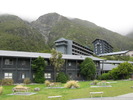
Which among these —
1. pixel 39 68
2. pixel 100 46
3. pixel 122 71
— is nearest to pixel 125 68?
pixel 122 71

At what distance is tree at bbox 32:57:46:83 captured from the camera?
34.4 metres

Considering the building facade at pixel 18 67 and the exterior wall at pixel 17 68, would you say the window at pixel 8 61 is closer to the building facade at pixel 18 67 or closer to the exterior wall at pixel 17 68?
the building facade at pixel 18 67

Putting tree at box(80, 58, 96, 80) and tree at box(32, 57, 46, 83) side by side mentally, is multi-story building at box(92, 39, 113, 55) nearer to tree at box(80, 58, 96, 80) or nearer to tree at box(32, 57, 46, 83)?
tree at box(80, 58, 96, 80)

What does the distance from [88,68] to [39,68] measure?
37.4 ft

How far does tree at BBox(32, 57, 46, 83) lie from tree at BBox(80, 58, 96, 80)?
10050 mm

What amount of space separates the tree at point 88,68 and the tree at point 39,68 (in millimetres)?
10050

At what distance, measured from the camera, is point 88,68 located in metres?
39.8

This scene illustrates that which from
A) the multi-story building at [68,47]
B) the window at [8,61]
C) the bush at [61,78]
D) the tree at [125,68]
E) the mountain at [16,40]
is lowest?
the bush at [61,78]

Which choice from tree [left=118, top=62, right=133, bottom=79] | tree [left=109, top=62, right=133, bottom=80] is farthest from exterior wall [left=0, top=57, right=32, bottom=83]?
tree [left=118, top=62, right=133, bottom=79]

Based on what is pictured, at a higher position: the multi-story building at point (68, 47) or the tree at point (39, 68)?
the multi-story building at point (68, 47)

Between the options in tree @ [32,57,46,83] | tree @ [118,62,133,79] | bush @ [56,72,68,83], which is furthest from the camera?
tree @ [118,62,133,79]

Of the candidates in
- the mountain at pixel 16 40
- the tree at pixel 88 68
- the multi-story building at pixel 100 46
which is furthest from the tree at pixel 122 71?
the multi-story building at pixel 100 46

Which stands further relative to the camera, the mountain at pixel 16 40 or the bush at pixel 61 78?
the mountain at pixel 16 40

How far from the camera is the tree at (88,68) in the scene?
39772 mm
